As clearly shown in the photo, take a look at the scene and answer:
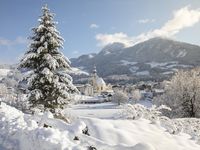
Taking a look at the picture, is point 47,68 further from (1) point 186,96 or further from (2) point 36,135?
(1) point 186,96

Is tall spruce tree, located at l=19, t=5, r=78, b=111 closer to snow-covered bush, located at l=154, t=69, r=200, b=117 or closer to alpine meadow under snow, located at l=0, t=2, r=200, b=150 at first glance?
alpine meadow under snow, located at l=0, t=2, r=200, b=150

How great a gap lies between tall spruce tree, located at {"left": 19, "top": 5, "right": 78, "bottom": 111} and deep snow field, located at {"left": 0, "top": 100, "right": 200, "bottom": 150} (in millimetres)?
8096

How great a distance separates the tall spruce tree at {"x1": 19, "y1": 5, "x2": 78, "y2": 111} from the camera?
22156 mm

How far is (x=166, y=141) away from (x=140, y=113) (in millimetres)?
5371

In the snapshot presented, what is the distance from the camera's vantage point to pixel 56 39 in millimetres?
22938

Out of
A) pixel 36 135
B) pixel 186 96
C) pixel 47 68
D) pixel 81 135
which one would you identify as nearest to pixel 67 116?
pixel 47 68

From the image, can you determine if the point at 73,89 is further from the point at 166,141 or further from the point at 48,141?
the point at 48,141

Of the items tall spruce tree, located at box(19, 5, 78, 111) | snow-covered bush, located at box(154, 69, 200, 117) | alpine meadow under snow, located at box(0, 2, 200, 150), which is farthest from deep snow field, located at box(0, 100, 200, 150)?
snow-covered bush, located at box(154, 69, 200, 117)

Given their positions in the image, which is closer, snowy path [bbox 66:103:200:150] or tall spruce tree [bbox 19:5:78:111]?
snowy path [bbox 66:103:200:150]

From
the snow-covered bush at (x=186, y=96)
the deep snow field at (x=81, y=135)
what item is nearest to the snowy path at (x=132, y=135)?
the deep snow field at (x=81, y=135)

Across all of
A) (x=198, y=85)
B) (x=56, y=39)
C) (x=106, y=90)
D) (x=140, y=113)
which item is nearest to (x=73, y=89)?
(x=56, y=39)

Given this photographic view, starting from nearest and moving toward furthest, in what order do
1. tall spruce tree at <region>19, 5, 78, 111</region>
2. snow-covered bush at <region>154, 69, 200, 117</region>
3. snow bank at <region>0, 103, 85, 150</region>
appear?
snow bank at <region>0, 103, 85, 150</region>, tall spruce tree at <region>19, 5, 78, 111</region>, snow-covered bush at <region>154, 69, 200, 117</region>

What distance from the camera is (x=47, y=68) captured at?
72.2ft

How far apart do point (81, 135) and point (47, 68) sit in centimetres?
1238
